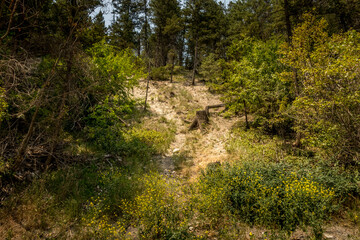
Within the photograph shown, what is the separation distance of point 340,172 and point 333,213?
199 cm

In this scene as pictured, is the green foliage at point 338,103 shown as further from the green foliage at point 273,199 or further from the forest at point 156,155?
the green foliage at point 273,199

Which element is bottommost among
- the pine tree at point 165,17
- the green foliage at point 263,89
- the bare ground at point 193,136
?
the bare ground at point 193,136

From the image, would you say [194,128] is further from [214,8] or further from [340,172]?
[214,8]

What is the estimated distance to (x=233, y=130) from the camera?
12.1 metres

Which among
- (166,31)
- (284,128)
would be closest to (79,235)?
(284,128)

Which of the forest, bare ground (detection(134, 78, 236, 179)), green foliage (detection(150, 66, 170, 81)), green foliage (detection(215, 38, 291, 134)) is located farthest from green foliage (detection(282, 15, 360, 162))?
green foliage (detection(150, 66, 170, 81))

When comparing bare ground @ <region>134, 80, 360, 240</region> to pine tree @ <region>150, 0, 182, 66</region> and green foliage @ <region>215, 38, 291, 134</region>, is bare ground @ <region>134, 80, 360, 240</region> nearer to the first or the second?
green foliage @ <region>215, 38, 291, 134</region>

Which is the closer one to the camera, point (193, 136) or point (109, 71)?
point (109, 71)

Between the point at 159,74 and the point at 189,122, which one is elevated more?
the point at 159,74

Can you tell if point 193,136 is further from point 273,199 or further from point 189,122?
point 273,199

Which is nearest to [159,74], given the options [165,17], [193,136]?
[165,17]

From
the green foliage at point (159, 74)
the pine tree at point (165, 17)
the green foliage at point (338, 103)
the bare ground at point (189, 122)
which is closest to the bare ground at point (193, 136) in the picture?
the bare ground at point (189, 122)

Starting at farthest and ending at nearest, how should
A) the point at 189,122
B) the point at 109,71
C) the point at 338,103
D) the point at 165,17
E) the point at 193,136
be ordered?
the point at 165,17 < the point at 189,122 < the point at 193,136 < the point at 109,71 < the point at 338,103

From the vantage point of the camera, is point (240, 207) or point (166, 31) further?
point (166, 31)
